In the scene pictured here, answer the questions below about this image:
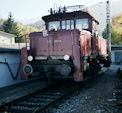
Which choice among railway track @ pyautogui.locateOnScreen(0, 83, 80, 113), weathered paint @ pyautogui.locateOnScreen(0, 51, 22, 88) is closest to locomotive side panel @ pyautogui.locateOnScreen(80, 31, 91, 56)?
railway track @ pyautogui.locateOnScreen(0, 83, 80, 113)

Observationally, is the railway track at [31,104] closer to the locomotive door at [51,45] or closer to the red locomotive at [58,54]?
the red locomotive at [58,54]

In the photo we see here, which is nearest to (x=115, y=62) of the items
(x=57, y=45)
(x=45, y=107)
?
(x=57, y=45)

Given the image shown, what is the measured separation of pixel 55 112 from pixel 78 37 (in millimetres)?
3379

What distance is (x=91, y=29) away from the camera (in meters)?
8.86

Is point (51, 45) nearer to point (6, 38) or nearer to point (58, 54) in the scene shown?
point (58, 54)

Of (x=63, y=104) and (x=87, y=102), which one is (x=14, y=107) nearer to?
(x=63, y=104)

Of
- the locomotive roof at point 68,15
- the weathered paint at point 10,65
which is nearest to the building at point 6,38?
the weathered paint at point 10,65

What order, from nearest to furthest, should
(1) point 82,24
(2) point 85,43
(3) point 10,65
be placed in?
(2) point 85,43, (1) point 82,24, (3) point 10,65

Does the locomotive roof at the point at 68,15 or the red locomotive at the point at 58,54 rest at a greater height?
the locomotive roof at the point at 68,15

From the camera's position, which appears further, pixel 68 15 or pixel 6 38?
pixel 6 38

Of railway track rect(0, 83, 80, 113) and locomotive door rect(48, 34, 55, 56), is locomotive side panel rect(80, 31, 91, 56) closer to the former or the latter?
locomotive door rect(48, 34, 55, 56)

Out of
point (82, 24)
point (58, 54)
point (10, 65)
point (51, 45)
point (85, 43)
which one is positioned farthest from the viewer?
point (10, 65)

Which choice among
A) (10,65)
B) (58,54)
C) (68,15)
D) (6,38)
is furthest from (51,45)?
(6,38)

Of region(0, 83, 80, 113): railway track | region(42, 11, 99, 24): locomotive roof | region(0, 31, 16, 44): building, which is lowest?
region(0, 83, 80, 113): railway track
